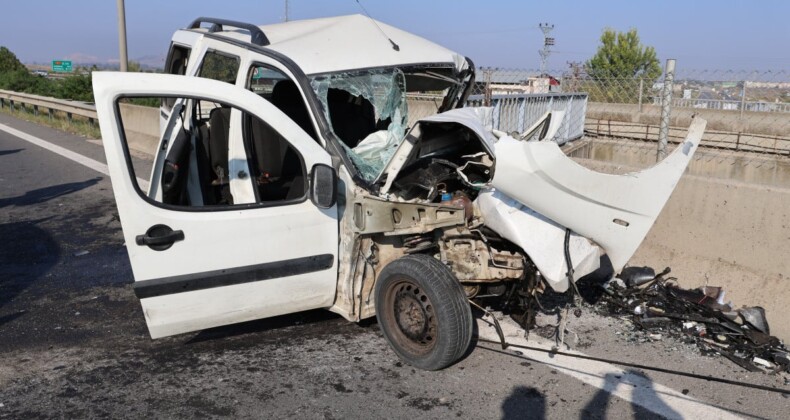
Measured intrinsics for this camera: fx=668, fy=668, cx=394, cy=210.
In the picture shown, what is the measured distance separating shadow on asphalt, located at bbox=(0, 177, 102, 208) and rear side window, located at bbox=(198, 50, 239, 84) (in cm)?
509

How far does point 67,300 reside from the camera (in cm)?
552

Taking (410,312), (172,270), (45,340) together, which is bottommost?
(45,340)

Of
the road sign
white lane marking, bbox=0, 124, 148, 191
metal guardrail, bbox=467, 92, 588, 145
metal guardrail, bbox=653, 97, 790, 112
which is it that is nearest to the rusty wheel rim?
metal guardrail, bbox=467, 92, 588, 145

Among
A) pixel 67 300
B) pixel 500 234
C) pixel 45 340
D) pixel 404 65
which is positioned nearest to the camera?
pixel 500 234

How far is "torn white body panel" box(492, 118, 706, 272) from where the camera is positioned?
3.72 m

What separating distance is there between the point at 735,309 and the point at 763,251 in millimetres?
467

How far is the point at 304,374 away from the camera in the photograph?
13.6 feet

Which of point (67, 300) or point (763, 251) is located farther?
point (67, 300)

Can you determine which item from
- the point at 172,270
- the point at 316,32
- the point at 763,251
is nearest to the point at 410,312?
the point at 172,270

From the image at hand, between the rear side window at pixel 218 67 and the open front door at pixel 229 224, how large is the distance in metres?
0.58

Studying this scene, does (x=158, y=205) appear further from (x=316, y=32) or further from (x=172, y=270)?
(x=316, y=32)

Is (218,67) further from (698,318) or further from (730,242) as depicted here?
(730,242)

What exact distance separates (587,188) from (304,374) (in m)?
2.04

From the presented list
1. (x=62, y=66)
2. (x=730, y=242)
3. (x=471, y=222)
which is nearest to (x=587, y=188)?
(x=471, y=222)
